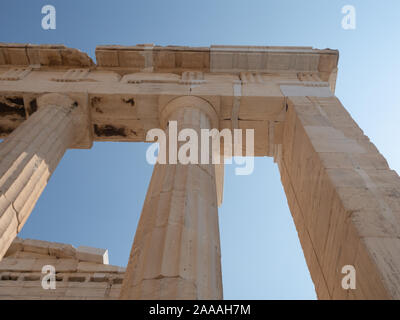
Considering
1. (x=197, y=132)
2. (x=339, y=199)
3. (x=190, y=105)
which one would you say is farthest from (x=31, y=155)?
(x=339, y=199)

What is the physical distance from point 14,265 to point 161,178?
37.5ft

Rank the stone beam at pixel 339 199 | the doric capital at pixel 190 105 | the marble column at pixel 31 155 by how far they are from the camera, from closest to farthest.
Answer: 1. the stone beam at pixel 339 199
2. the marble column at pixel 31 155
3. the doric capital at pixel 190 105

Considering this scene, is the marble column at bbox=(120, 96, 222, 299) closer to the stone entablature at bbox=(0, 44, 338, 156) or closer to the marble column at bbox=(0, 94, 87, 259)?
the marble column at bbox=(0, 94, 87, 259)

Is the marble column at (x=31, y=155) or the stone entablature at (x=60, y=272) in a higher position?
the marble column at (x=31, y=155)

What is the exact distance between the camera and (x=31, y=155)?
9828mm

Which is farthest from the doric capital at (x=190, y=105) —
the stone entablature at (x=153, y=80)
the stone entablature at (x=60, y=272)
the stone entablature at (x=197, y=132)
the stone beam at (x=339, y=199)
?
the stone entablature at (x=60, y=272)

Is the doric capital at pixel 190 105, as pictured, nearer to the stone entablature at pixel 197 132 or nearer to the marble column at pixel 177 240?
the stone entablature at pixel 197 132

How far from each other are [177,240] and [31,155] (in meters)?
5.70

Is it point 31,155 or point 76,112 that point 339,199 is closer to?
point 31,155

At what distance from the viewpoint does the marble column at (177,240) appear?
17.4 feet

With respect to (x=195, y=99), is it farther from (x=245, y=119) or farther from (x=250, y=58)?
(x=250, y=58)

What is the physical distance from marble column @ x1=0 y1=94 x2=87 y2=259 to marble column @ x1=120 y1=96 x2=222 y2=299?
10.3 feet

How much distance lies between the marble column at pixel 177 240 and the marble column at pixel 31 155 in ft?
10.3

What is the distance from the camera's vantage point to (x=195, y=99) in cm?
1252
